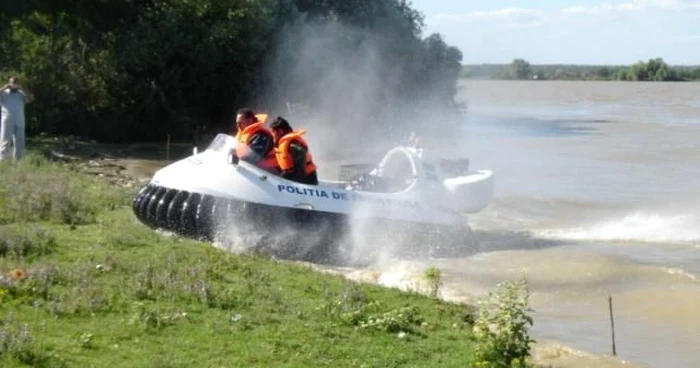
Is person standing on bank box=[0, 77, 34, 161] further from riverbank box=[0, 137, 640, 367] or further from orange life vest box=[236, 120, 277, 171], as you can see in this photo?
riverbank box=[0, 137, 640, 367]

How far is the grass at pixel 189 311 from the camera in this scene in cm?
759

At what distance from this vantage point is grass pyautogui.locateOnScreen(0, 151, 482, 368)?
7.59 metres

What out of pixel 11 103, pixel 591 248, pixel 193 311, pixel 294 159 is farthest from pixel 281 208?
pixel 11 103

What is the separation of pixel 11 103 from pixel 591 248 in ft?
31.4

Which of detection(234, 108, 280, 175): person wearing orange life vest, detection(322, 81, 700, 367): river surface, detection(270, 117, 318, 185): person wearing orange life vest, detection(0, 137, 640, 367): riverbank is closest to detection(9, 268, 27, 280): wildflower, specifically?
detection(0, 137, 640, 367): riverbank

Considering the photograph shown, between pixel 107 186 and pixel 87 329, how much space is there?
979 centimetres

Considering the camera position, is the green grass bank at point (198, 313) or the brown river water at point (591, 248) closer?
the green grass bank at point (198, 313)

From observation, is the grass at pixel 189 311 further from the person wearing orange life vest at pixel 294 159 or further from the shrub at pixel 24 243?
the person wearing orange life vest at pixel 294 159

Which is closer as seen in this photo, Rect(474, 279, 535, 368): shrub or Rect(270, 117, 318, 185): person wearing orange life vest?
Rect(474, 279, 535, 368): shrub

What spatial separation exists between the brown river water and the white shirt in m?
7.74

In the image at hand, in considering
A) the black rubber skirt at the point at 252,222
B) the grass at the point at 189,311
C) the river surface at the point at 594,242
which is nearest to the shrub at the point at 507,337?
the grass at the point at 189,311

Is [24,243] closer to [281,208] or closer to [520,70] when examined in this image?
[281,208]

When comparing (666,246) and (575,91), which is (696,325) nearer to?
(666,246)

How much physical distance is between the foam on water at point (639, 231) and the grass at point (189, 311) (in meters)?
7.21
